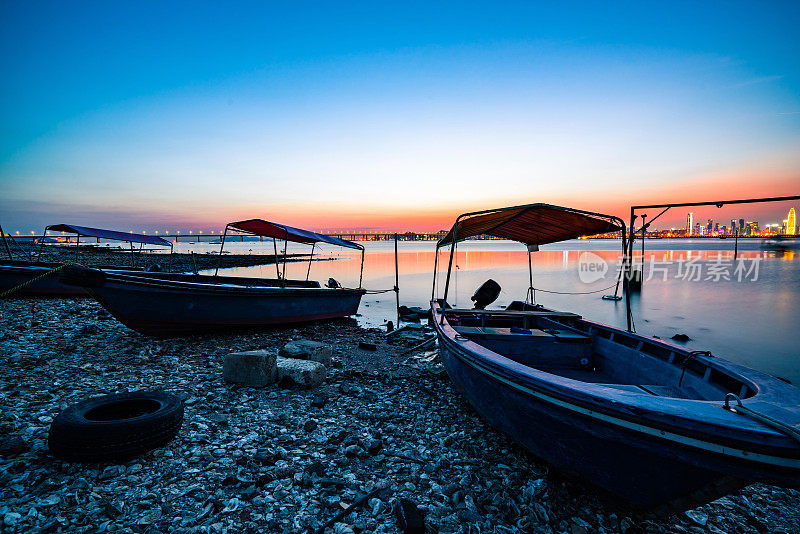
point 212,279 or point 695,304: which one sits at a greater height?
point 212,279

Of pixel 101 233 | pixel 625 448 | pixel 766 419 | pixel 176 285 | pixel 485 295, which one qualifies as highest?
pixel 101 233

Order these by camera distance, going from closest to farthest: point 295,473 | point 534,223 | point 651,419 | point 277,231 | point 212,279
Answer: point 651,419 < point 295,473 < point 534,223 < point 277,231 < point 212,279

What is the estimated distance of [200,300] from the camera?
10156 mm

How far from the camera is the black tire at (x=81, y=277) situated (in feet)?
25.7

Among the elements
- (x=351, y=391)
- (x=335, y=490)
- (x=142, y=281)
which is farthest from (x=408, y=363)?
(x=142, y=281)

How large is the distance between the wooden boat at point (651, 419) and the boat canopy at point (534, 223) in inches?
110

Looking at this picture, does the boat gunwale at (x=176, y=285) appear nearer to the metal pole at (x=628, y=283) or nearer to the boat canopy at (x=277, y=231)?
the boat canopy at (x=277, y=231)

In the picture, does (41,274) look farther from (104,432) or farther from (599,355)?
(599,355)

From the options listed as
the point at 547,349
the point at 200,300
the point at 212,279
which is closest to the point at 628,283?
the point at 547,349

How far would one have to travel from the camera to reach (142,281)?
A: 909 centimetres

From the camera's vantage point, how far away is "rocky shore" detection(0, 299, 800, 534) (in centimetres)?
362

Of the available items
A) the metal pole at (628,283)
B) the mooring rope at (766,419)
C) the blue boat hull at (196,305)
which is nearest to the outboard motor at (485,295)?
the metal pole at (628,283)

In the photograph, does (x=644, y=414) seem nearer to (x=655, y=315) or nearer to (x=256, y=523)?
(x=256, y=523)

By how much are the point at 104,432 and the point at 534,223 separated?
361 inches
